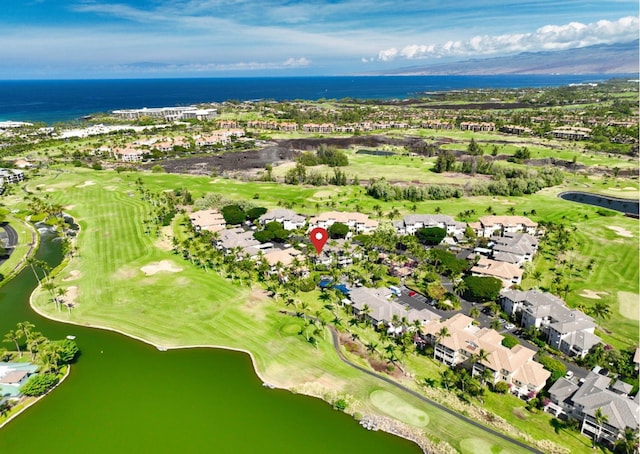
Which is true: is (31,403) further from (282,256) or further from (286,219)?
(286,219)

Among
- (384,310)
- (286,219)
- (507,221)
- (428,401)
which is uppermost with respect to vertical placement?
(286,219)

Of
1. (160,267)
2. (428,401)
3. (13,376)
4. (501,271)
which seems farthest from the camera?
(160,267)

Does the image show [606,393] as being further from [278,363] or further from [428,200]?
[428,200]

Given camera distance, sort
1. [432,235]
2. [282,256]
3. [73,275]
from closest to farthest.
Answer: [73,275], [282,256], [432,235]

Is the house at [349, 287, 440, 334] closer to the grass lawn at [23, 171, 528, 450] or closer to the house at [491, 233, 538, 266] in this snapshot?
the grass lawn at [23, 171, 528, 450]

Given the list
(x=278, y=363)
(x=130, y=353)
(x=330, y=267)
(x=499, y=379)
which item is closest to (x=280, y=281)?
(x=330, y=267)

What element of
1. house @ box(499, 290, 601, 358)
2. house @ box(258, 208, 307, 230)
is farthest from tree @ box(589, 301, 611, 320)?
house @ box(258, 208, 307, 230)

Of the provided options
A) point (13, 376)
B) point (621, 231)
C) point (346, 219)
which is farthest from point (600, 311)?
point (13, 376)

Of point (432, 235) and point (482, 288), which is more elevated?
point (432, 235)
